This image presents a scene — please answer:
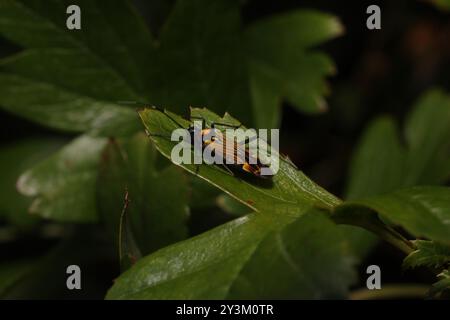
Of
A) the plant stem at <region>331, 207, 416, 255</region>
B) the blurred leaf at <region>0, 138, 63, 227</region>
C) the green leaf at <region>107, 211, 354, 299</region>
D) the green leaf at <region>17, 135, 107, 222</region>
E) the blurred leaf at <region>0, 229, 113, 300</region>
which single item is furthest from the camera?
the blurred leaf at <region>0, 138, 63, 227</region>

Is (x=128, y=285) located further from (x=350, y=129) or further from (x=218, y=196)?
(x=350, y=129)

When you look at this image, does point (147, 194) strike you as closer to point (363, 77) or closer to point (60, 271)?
point (60, 271)

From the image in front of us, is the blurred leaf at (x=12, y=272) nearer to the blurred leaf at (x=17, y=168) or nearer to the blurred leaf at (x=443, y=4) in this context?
the blurred leaf at (x=17, y=168)

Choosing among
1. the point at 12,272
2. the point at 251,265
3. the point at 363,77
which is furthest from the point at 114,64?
the point at 363,77

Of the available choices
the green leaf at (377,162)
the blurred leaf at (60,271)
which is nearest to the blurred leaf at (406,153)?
the green leaf at (377,162)

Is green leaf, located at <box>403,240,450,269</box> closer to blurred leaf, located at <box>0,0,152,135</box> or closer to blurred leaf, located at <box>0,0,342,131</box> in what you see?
blurred leaf, located at <box>0,0,342,131</box>

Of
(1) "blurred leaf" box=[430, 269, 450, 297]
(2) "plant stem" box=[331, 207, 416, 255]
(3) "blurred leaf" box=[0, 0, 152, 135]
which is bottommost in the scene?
(1) "blurred leaf" box=[430, 269, 450, 297]

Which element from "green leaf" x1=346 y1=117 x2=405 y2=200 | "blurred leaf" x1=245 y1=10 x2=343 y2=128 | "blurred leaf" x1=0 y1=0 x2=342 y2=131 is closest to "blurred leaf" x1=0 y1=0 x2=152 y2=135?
"blurred leaf" x1=0 y1=0 x2=342 y2=131
